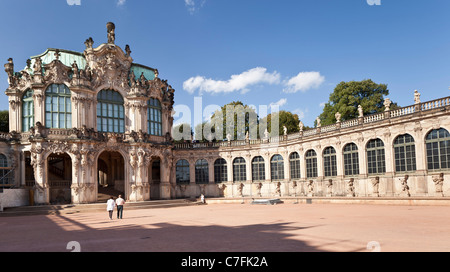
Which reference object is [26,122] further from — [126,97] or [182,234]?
[182,234]

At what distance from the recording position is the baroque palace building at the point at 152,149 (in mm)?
34031

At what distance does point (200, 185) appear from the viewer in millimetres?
51969

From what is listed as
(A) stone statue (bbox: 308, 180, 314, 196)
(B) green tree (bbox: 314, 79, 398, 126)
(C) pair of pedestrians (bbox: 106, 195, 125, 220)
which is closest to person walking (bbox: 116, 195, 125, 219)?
(C) pair of pedestrians (bbox: 106, 195, 125, 220)

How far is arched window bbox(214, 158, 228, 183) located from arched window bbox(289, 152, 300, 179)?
9.43 meters

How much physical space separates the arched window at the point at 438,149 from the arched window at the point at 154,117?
1204 inches

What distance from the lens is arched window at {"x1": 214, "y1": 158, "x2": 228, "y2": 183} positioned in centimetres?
5203

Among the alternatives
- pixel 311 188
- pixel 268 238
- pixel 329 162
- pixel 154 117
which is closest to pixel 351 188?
pixel 329 162

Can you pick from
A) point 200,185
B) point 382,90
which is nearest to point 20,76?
point 200,185

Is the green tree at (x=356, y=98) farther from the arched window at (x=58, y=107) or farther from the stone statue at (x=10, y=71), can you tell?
the stone statue at (x=10, y=71)

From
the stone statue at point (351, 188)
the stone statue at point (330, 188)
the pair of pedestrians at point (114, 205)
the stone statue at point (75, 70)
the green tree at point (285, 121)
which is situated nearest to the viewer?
the pair of pedestrians at point (114, 205)

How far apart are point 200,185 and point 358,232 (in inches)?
1490

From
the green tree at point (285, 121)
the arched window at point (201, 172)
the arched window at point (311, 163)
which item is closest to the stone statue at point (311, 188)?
the arched window at point (311, 163)

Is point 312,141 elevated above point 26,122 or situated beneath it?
situated beneath

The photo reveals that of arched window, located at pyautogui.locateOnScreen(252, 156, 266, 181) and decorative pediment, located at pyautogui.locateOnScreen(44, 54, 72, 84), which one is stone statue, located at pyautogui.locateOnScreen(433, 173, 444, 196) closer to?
arched window, located at pyautogui.locateOnScreen(252, 156, 266, 181)
